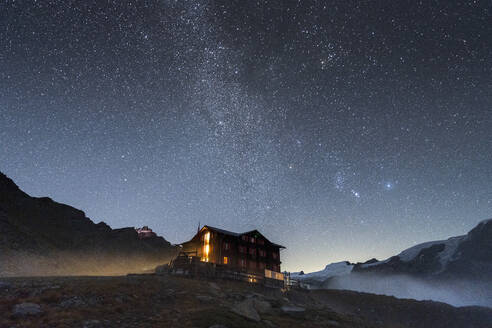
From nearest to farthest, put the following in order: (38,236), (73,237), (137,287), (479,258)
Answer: (137,287), (38,236), (73,237), (479,258)

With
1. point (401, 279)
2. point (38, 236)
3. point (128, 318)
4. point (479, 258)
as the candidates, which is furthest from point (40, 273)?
point (479, 258)

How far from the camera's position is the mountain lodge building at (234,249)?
135 feet

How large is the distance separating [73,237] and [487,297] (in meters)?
191

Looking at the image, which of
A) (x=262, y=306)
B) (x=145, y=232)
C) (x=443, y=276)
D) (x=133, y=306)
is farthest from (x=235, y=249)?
(x=443, y=276)

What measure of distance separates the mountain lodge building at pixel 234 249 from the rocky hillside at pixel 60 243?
142ft

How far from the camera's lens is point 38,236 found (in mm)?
82812

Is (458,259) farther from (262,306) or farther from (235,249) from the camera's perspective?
(262,306)

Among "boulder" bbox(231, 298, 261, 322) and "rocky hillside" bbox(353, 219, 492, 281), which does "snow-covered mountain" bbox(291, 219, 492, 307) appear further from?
"boulder" bbox(231, 298, 261, 322)

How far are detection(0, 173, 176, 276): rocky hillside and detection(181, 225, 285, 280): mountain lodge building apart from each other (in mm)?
43263

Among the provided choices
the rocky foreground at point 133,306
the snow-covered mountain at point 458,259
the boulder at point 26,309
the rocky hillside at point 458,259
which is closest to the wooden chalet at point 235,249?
the rocky foreground at point 133,306

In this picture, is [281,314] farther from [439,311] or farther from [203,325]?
[439,311]

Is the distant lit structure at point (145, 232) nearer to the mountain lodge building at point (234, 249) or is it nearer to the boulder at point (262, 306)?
the mountain lodge building at point (234, 249)

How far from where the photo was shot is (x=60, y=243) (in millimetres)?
89688

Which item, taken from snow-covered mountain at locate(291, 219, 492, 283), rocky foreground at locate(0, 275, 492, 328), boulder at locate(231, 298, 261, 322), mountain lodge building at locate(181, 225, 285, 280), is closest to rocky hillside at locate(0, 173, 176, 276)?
mountain lodge building at locate(181, 225, 285, 280)
